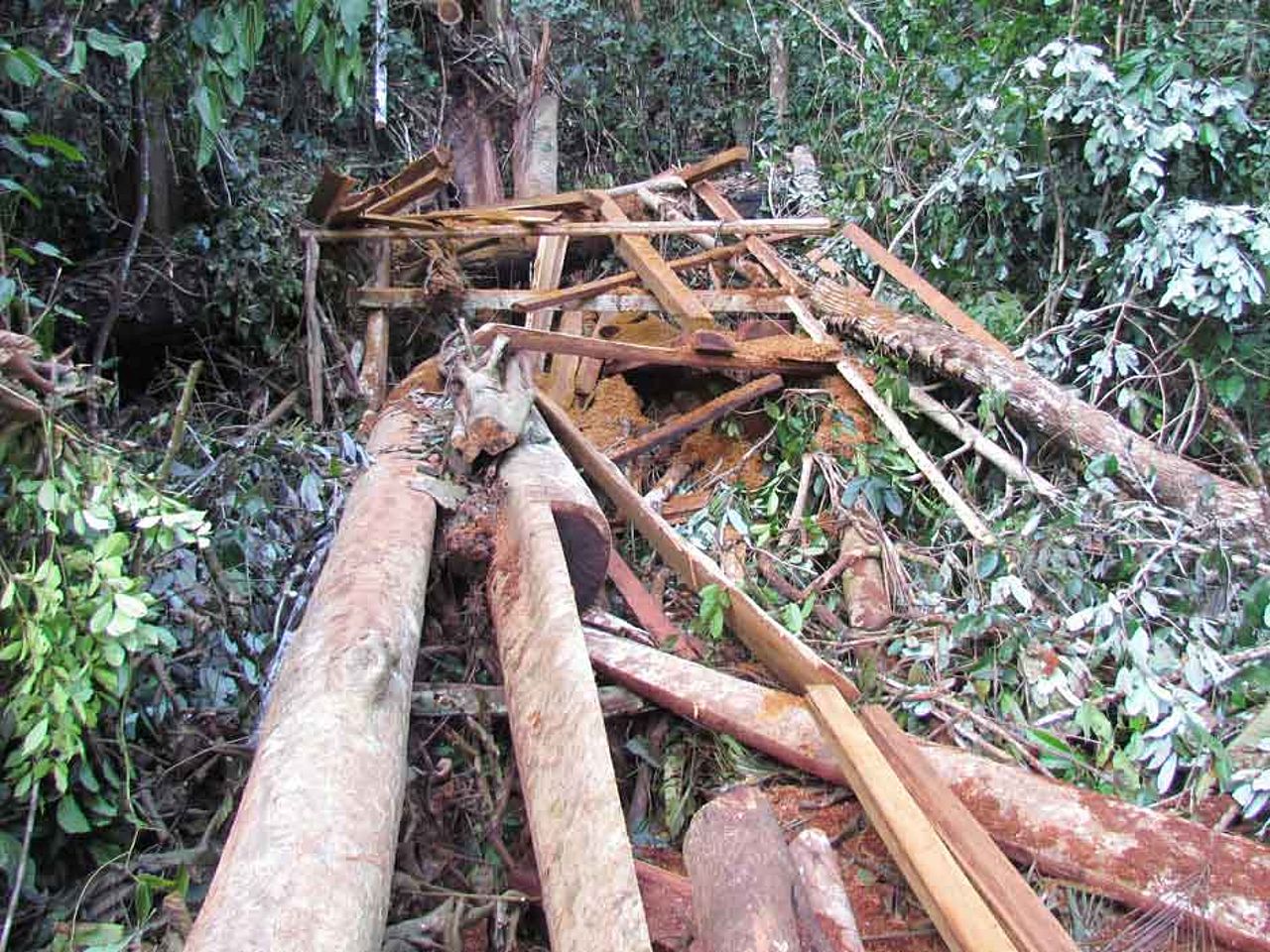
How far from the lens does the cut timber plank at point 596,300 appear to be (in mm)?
5266

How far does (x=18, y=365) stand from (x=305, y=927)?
1321 mm

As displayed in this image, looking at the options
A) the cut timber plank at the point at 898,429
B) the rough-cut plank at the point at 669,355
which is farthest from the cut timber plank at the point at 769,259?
the rough-cut plank at the point at 669,355

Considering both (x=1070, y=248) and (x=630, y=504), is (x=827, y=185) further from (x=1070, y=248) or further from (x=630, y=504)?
(x=630, y=504)

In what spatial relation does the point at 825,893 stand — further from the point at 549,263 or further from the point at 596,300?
the point at 549,263

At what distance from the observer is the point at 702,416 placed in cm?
451

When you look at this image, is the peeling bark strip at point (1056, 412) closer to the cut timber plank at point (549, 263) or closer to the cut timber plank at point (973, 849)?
the cut timber plank at point (549, 263)

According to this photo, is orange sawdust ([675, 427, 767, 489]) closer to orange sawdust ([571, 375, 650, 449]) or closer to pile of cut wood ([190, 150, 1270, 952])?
pile of cut wood ([190, 150, 1270, 952])

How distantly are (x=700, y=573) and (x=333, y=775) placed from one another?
1.63 metres

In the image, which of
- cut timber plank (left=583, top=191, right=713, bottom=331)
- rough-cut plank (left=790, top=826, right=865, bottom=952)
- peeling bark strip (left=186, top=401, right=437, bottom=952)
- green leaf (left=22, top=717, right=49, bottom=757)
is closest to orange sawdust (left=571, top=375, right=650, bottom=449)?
cut timber plank (left=583, top=191, right=713, bottom=331)

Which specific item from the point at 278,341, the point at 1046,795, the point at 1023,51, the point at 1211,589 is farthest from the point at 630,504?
the point at 1023,51

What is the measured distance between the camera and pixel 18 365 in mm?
1959

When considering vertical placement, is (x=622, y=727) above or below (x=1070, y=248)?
below

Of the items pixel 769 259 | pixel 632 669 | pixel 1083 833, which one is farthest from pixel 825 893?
pixel 769 259

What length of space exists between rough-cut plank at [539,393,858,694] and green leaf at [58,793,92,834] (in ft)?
5.98
